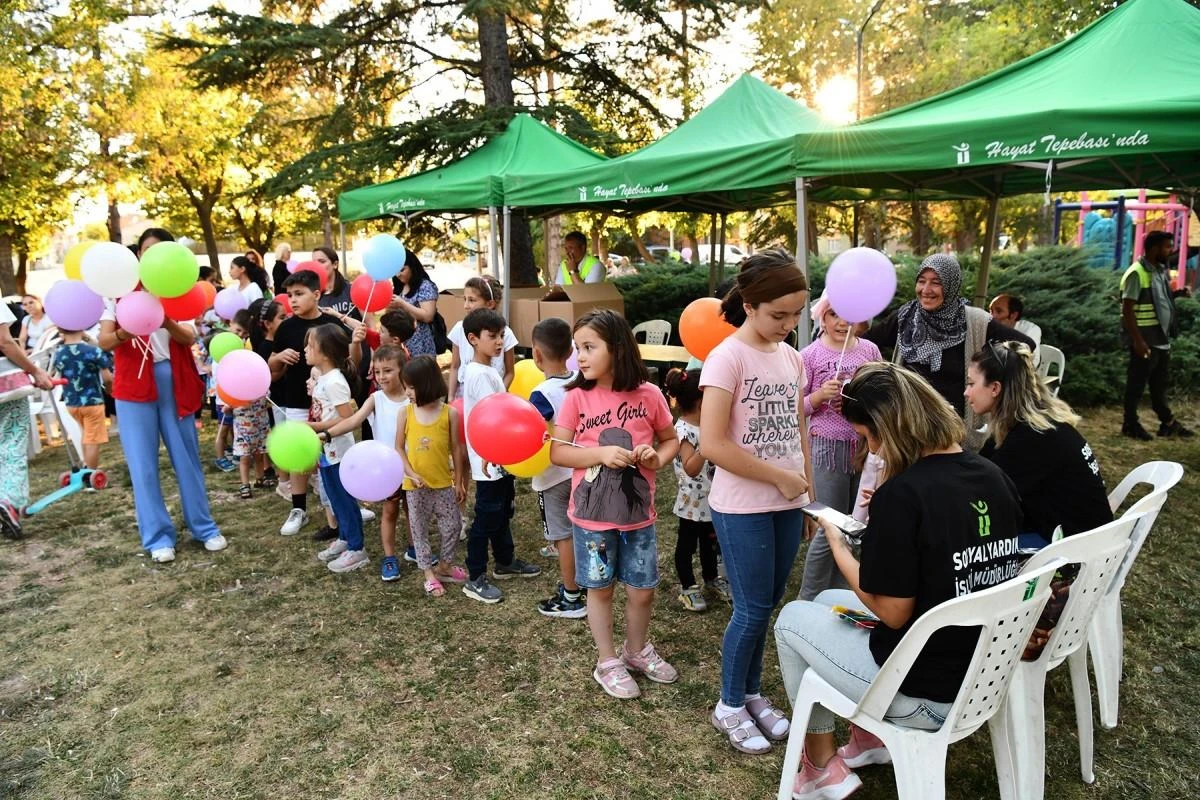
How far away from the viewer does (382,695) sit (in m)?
3.23

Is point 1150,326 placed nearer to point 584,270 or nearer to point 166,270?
point 584,270

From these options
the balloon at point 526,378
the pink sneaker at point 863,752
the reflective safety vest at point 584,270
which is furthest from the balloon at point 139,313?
the reflective safety vest at point 584,270

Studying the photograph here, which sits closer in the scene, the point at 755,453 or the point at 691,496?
the point at 755,453

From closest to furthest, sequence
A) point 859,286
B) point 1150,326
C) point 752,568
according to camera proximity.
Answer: point 752,568, point 859,286, point 1150,326

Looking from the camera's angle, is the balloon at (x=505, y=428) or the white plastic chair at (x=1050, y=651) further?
the balloon at (x=505, y=428)

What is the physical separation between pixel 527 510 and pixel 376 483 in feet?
6.87

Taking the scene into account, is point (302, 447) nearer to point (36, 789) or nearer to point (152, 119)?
point (36, 789)

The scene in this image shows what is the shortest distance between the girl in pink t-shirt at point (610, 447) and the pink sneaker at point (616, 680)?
0.85 ft

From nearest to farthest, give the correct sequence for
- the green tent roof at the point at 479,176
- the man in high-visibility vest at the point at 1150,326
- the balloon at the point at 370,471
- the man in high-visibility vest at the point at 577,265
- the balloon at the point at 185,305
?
the balloon at the point at 370,471 < the balloon at the point at 185,305 < the man in high-visibility vest at the point at 1150,326 < the green tent roof at the point at 479,176 < the man in high-visibility vest at the point at 577,265

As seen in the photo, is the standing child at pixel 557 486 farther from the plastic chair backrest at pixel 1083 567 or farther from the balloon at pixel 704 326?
the plastic chair backrest at pixel 1083 567

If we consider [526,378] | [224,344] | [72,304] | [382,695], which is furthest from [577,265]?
[382,695]

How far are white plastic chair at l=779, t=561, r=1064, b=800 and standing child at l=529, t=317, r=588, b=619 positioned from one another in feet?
5.94

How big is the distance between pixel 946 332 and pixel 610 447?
6.72ft

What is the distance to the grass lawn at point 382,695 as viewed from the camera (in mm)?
2682
